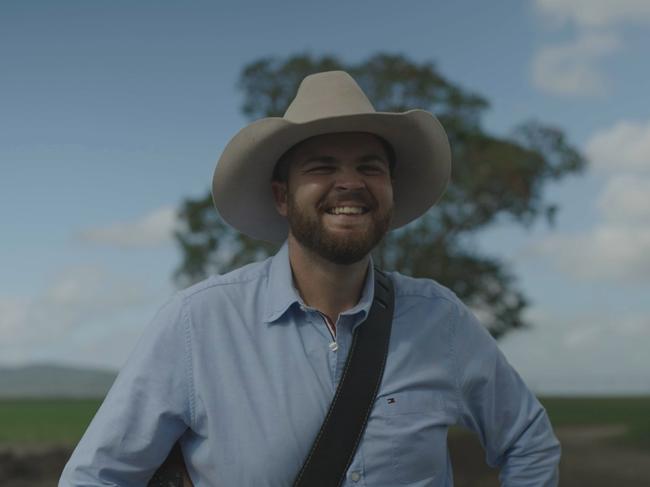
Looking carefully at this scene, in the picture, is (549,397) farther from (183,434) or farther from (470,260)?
(183,434)

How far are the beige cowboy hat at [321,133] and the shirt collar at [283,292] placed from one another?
38cm

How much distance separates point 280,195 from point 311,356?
2.41 ft

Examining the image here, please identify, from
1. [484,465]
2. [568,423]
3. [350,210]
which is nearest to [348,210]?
[350,210]

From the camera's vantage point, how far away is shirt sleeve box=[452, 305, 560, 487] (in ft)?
11.5

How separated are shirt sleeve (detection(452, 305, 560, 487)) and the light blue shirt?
1 centimetres

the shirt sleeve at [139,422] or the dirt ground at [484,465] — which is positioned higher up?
the shirt sleeve at [139,422]

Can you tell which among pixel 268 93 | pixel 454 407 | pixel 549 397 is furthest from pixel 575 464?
pixel 549 397

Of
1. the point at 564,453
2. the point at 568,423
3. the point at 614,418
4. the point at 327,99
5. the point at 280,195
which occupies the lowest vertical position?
the point at 614,418

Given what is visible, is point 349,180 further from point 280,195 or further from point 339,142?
point 280,195

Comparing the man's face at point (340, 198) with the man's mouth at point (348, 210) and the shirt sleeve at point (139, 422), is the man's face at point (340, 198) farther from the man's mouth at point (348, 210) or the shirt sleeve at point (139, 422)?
the shirt sleeve at point (139, 422)

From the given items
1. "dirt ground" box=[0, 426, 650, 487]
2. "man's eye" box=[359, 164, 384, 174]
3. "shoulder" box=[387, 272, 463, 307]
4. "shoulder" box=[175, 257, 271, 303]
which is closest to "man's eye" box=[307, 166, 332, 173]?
"man's eye" box=[359, 164, 384, 174]

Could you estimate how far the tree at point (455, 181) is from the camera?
21.4 metres

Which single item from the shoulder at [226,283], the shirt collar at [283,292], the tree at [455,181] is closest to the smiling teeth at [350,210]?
the shirt collar at [283,292]

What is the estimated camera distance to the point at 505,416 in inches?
141
